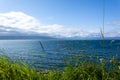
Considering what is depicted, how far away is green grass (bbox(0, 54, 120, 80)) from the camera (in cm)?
532

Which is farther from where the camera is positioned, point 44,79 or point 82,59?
point 82,59

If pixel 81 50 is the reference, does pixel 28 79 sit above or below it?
below

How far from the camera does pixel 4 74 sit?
558cm

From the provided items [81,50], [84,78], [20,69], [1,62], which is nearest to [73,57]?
[81,50]

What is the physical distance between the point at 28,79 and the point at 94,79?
127 cm

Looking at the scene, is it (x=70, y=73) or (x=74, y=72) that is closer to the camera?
(x=70, y=73)

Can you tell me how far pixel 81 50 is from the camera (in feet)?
19.8

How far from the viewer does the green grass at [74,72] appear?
5316mm

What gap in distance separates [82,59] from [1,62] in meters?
1.86

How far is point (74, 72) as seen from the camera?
548cm

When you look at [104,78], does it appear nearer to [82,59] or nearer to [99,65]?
[99,65]

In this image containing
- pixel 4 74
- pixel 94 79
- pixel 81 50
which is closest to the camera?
pixel 94 79

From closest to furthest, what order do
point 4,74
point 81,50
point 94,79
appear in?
1. point 94,79
2. point 4,74
3. point 81,50

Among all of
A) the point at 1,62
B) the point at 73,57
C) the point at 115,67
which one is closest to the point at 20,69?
the point at 1,62
